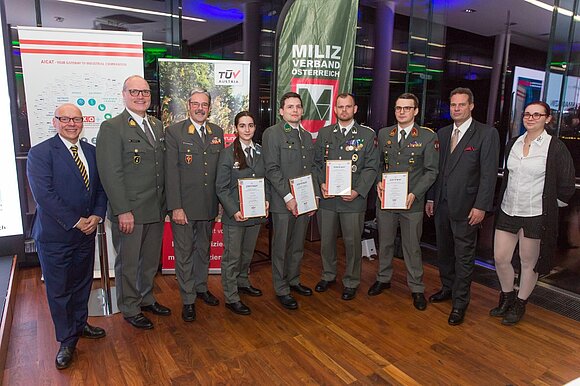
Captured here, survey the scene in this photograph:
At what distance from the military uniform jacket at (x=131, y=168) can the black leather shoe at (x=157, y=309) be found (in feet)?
2.43

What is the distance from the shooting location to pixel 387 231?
3.52 meters

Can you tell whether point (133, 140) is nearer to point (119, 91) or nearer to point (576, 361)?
point (119, 91)

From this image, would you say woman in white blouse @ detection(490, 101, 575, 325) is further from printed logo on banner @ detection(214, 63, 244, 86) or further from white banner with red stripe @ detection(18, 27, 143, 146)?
white banner with red stripe @ detection(18, 27, 143, 146)

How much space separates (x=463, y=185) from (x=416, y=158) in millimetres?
436

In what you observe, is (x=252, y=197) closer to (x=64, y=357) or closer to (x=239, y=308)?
(x=239, y=308)

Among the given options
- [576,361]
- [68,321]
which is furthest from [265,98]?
[576,361]

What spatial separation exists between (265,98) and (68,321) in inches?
158

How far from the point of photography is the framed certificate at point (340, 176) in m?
3.36

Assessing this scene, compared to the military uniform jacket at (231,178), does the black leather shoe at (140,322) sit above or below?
below

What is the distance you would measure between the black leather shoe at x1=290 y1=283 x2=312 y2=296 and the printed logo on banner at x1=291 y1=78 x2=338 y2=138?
1.60 metres

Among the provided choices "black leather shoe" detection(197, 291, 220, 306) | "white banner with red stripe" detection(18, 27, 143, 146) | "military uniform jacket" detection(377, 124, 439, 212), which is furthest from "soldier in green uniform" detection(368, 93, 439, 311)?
"white banner with red stripe" detection(18, 27, 143, 146)

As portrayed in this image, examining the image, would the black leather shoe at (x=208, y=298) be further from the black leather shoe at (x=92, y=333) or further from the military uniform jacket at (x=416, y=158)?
the military uniform jacket at (x=416, y=158)

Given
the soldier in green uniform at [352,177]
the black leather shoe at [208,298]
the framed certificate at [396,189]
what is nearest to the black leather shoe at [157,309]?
the black leather shoe at [208,298]

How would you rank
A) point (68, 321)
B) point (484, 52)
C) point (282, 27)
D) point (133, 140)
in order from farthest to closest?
point (484, 52) < point (282, 27) < point (133, 140) < point (68, 321)
